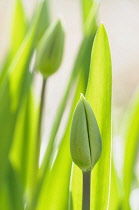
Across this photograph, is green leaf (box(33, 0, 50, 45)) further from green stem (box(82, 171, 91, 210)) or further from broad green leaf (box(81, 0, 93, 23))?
green stem (box(82, 171, 91, 210))

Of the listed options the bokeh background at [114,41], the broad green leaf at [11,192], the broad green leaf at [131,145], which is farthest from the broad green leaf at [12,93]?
the bokeh background at [114,41]

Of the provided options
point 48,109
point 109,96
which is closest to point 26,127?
point 109,96

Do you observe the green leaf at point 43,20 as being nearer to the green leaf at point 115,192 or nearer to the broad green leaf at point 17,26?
the broad green leaf at point 17,26

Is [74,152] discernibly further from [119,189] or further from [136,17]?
[136,17]

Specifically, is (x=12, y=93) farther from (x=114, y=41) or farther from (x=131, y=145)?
(x=114, y=41)

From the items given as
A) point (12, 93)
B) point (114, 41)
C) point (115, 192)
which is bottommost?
point (115, 192)

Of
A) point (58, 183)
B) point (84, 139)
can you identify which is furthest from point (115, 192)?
point (84, 139)

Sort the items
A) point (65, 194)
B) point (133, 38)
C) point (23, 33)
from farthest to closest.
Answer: point (133, 38), point (23, 33), point (65, 194)
